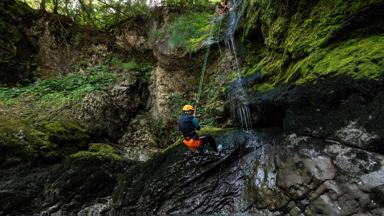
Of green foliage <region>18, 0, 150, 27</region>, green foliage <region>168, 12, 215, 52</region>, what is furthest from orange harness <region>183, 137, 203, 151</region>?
green foliage <region>18, 0, 150, 27</region>

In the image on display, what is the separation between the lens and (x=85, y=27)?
57.5ft

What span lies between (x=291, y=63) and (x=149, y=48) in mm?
10071

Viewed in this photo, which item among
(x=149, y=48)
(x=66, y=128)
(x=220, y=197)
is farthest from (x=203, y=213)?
(x=149, y=48)

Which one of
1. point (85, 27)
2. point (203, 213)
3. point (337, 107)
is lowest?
point (203, 213)

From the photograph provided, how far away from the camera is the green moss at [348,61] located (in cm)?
533

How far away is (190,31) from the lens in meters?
14.4

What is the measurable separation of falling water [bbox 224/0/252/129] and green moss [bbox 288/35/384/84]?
2.20 meters

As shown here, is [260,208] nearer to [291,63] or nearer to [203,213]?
[203,213]

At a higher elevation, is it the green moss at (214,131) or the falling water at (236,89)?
the falling water at (236,89)

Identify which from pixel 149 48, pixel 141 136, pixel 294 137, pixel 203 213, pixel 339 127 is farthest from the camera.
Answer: pixel 149 48

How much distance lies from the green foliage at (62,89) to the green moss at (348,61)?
9661 millimetres

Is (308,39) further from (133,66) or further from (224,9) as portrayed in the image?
(133,66)

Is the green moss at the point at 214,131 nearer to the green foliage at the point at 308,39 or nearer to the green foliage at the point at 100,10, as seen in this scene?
the green foliage at the point at 308,39

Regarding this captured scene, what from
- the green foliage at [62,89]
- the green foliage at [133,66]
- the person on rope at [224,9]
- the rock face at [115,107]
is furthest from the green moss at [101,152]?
the person on rope at [224,9]
